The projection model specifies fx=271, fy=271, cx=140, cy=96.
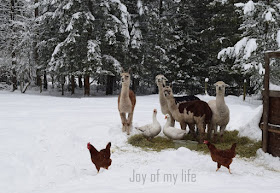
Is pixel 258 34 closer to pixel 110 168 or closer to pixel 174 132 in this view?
pixel 174 132

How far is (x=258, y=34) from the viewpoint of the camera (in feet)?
50.6

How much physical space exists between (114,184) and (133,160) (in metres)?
1.55

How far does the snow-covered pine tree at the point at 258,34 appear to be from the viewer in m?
14.1

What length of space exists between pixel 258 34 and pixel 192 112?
10891mm

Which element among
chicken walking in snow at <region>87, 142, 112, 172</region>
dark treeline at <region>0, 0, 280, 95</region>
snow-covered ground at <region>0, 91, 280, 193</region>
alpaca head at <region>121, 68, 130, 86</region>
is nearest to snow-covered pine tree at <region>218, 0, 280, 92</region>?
dark treeline at <region>0, 0, 280, 95</region>

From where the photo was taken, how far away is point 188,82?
2333 cm

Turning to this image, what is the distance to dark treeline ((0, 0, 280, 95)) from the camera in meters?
19.3

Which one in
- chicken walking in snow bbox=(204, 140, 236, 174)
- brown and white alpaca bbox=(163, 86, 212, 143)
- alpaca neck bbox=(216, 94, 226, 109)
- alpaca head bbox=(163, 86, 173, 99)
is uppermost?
alpaca head bbox=(163, 86, 173, 99)

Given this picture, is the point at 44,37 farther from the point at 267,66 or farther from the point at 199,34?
the point at 267,66

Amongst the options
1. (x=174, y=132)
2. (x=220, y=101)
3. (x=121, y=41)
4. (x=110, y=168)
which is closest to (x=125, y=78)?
(x=174, y=132)

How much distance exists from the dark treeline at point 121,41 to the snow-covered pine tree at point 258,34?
1929 millimetres

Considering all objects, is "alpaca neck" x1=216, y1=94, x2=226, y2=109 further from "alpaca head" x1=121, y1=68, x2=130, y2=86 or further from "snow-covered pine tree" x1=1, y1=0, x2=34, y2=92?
"snow-covered pine tree" x1=1, y1=0, x2=34, y2=92

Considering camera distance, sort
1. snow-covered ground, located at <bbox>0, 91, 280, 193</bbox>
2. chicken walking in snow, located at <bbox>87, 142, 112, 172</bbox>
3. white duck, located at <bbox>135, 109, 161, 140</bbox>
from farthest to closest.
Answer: white duck, located at <bbox>135, 109, 161, 140</bbox> → chicken walking in snow, located at <bbox>87, 142, 112, 172</bbox> → snow-covered ground, located at <bbox>0, 91, 280, 193</bbox>

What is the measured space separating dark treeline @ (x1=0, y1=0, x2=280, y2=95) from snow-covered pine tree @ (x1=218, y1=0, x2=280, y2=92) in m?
1.93
